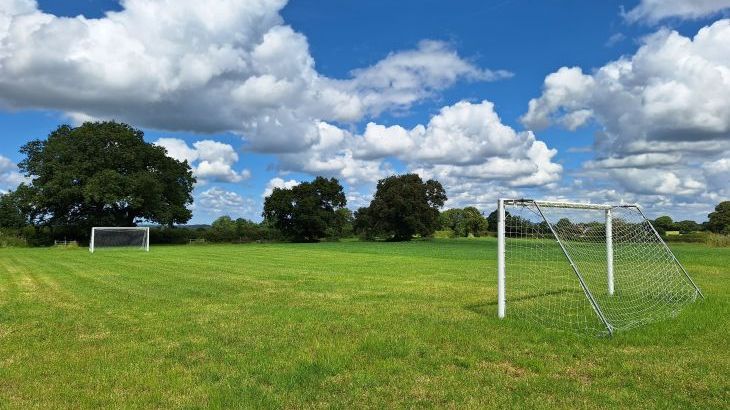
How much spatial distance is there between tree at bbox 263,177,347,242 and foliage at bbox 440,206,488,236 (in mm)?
21856

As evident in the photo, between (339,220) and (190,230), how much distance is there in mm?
21103

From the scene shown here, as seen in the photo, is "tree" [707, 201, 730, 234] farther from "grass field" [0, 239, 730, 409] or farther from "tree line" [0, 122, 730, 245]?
"grass field" [0, 239, 730, 409]

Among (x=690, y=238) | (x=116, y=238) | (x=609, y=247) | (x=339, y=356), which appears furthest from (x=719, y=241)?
(x=116, y=238)

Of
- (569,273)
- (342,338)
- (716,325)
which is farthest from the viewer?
(569,273)

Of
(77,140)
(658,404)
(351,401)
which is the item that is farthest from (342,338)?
(77,140)

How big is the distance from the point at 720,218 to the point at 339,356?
9182 centimetres

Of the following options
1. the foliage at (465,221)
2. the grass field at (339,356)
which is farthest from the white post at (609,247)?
the foliage at (465,221)

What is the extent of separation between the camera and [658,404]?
17.3ft

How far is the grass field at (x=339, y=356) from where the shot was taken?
5.54 m

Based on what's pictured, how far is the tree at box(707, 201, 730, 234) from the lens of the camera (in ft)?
263

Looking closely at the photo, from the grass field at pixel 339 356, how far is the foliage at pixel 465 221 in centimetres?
8164

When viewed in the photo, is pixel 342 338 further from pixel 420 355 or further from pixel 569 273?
pixel 569 273

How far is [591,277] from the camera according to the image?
1706 cm

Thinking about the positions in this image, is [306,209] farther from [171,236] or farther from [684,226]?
[684,226]
